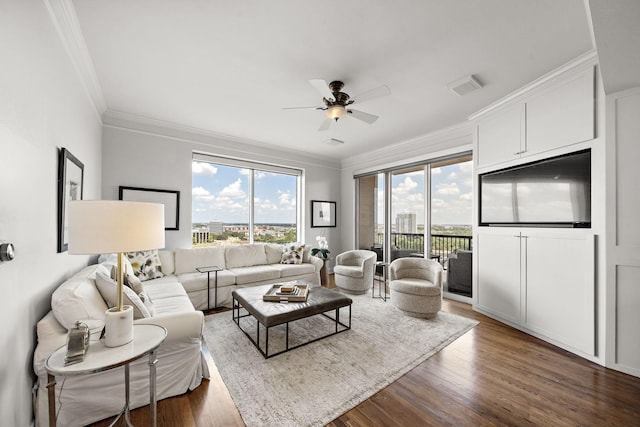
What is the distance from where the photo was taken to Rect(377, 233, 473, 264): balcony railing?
4191 mm

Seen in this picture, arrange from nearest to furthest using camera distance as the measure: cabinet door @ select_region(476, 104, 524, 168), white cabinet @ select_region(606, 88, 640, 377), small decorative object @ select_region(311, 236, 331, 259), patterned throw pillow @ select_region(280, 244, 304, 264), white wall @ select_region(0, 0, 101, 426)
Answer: white wall @ select_region(0, 0, 101, 426), white cabinet @ select_region(606, 88, 640, 377), cabinet door @ select_region(476, 104, 524, 168), patterned throw pillow @ select_region(280, 244, 304, 264), small decorative object @ select_region(311, 236, 331, 259)

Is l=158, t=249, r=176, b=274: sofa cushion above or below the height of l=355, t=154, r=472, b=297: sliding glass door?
below

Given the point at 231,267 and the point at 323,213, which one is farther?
the point at 323,213

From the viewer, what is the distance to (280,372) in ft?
6.93

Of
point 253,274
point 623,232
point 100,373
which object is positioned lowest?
point 100,373

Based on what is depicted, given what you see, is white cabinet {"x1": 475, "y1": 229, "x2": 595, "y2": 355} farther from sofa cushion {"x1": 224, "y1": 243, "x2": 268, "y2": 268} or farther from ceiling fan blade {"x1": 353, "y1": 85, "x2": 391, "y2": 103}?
sofa cushion {"x1": 224, "y1": 243, "x2": 268, "y2": 268}

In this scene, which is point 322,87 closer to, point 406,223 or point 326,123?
point 326,123

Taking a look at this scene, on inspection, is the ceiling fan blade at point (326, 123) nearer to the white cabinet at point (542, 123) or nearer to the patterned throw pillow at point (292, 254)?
the white cabinet at point (542, 123)

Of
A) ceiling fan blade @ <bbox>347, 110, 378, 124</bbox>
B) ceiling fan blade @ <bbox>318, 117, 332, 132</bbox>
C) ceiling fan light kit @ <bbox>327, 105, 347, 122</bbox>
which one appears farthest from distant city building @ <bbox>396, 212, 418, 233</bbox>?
ceiling fan light kit @ <bbox>327, 105, 347, 122</bbox>

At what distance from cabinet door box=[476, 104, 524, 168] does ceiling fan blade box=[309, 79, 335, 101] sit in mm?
2130

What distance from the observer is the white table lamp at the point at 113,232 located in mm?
1223

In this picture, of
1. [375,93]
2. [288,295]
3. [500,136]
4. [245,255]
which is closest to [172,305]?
[288,295]

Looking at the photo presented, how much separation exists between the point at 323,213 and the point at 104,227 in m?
4.84

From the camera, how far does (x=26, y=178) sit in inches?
55.1
